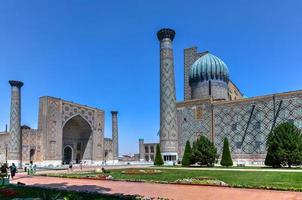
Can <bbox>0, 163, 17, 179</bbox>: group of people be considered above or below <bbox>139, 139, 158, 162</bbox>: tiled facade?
above

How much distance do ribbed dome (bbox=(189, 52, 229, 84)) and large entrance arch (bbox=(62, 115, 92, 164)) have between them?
1709cm

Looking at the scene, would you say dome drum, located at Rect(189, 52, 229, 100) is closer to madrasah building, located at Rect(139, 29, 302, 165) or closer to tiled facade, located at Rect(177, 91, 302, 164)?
madrasah building, located at Rect(139, 29, 302, 165)

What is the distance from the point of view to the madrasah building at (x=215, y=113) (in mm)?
32000

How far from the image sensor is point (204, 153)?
2961 cm

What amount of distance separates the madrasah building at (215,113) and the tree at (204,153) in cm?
494

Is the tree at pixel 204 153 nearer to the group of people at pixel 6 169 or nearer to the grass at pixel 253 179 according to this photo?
the grass at pixel 253 179

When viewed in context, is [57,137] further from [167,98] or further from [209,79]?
[209,79]

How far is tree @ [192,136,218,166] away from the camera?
96.9 feet

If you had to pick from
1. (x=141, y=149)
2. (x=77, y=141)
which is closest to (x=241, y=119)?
(x=77, y=141)

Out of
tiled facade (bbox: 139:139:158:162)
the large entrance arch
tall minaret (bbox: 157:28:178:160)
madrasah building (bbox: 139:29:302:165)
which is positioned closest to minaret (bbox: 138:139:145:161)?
tiled facade (bbox: 139:139:158:162)

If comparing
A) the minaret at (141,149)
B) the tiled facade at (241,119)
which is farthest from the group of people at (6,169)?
the minaret at (141,149)

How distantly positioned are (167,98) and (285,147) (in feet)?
45.2

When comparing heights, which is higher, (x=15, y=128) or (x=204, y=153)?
(x=15, y=128)

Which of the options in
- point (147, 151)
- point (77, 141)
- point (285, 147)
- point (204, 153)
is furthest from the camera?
point (147, 151)
